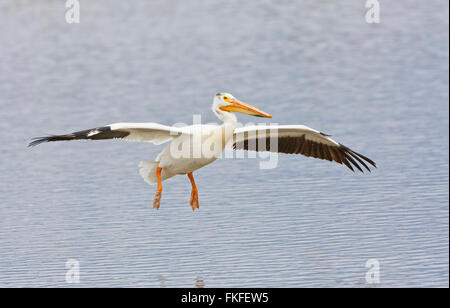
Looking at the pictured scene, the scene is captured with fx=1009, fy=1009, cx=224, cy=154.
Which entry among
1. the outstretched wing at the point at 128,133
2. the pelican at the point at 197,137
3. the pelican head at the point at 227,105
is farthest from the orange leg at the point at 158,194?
the pelican head at the point at 227,105

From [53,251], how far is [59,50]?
12.2 m

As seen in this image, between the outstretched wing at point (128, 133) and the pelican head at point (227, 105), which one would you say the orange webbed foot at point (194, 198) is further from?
the pelican head at point (227, 105)

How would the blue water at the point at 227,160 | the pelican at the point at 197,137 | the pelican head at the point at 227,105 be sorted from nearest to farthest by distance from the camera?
the blue water at the point at 227,160 → the pelican at the point at 197,137 → the pelican head at the point at 227,105

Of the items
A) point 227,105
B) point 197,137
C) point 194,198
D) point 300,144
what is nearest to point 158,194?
point 194,198

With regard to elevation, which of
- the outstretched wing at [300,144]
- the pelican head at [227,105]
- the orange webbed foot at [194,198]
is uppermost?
the pelican head at [227,105]

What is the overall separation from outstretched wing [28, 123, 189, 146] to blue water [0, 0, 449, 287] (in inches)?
43.3

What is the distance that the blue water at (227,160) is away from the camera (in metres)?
10.0

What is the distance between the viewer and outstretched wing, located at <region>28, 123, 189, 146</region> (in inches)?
380

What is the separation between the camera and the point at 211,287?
9320 millimetres

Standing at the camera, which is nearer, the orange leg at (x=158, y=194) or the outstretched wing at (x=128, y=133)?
the outstretched wing at (x=128, y=133)

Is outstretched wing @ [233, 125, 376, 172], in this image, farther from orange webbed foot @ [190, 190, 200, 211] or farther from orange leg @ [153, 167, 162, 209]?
orange leg @ [153, 167, 162, 209]

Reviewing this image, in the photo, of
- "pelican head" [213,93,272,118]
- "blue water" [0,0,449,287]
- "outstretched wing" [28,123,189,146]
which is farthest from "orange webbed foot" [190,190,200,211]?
"pelican head" [213,93,272,118]

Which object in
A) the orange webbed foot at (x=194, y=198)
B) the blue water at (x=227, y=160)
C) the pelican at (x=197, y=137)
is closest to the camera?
the blue water at (x=227, y=160)

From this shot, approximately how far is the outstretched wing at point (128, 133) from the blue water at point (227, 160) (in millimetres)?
1099
